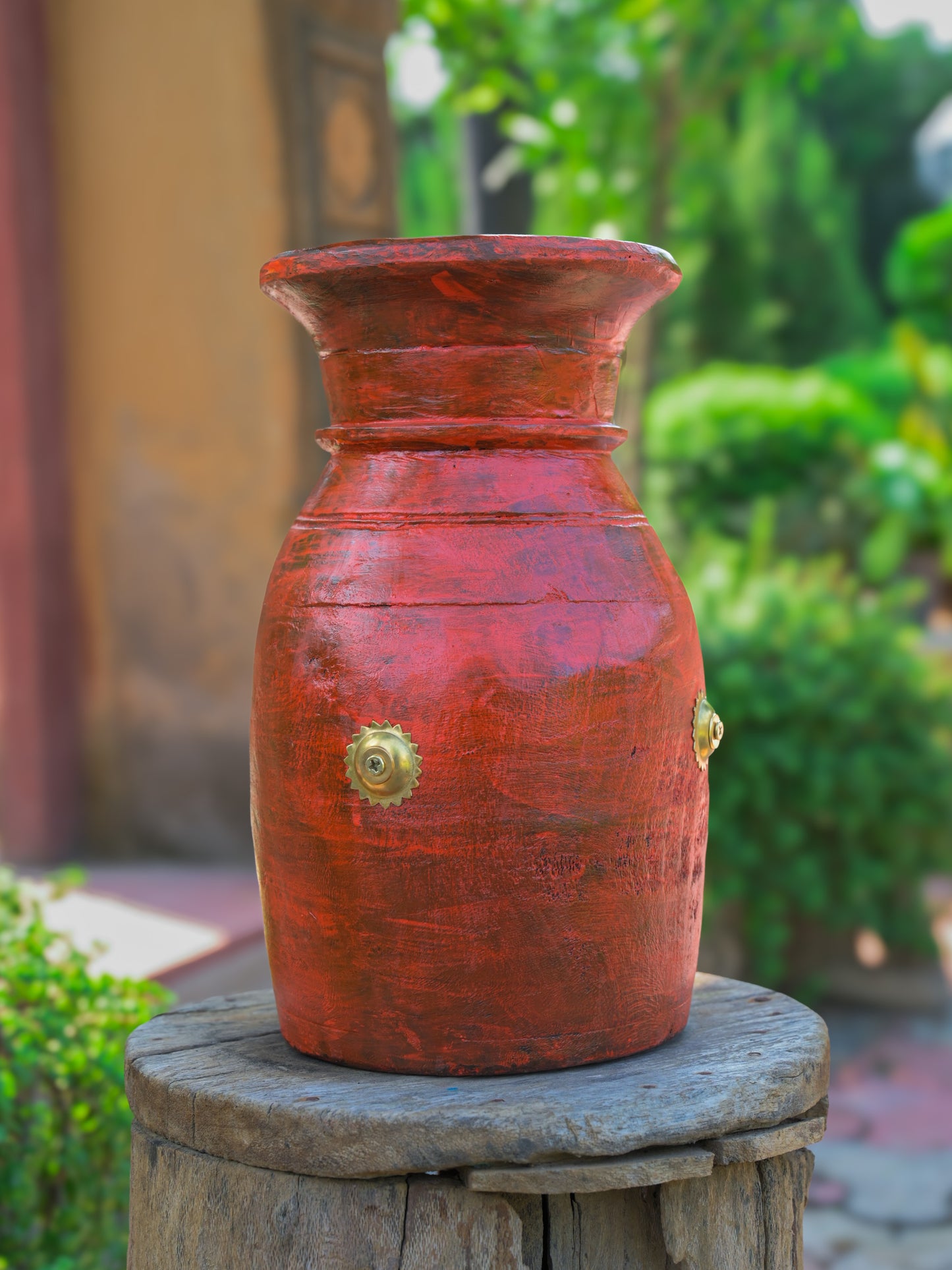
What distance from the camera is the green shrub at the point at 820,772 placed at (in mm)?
4254

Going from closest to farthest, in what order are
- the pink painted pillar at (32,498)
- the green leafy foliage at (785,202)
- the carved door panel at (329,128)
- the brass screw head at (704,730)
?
the brass screw head at (704,730)
the carved door panel at (329,128)
the pink painted pillar at (32,498)
the green leafy foliage at (785,202)

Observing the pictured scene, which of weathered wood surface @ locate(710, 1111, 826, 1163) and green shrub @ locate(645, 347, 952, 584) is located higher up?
green shrub @ locate(645, 347, 952, 584)

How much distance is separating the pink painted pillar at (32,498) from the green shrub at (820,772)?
6.46 feet

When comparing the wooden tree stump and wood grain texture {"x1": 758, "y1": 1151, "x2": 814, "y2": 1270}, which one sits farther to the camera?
wood grain texture {"x1": 758, "y1": 1151, "x2": 814, "y2": 1270}

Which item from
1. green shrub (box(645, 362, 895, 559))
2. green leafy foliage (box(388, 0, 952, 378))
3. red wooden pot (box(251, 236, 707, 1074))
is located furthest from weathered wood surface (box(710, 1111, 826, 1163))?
green leafy foliage (box(388, 0, 952, 378))

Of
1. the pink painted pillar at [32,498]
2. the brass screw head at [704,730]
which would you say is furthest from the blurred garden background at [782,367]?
the brass screw head at [704,730]

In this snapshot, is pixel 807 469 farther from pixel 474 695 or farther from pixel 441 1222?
pixel 441 1222

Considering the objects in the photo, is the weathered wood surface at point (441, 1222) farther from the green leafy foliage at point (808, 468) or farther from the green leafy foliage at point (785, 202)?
the green leafy foliage at point (785, 202)

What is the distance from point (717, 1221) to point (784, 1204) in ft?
0.32

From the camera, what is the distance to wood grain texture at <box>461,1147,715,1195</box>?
53.8 inches

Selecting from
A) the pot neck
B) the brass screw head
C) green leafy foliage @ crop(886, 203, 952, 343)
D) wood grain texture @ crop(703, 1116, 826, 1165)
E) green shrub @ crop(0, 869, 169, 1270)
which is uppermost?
green leafy foliage @ crop(886, 203, 952, 343)

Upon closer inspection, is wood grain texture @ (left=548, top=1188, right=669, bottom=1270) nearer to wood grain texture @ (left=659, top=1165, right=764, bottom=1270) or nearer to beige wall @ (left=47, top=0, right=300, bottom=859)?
wood grain texture @ (left=659, top=1165, right=764, bottom=1270)

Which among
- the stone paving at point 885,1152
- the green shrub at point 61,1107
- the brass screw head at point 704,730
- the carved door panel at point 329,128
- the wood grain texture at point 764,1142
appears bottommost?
the stone paving at point 885,1152

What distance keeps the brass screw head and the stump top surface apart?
0.33m
